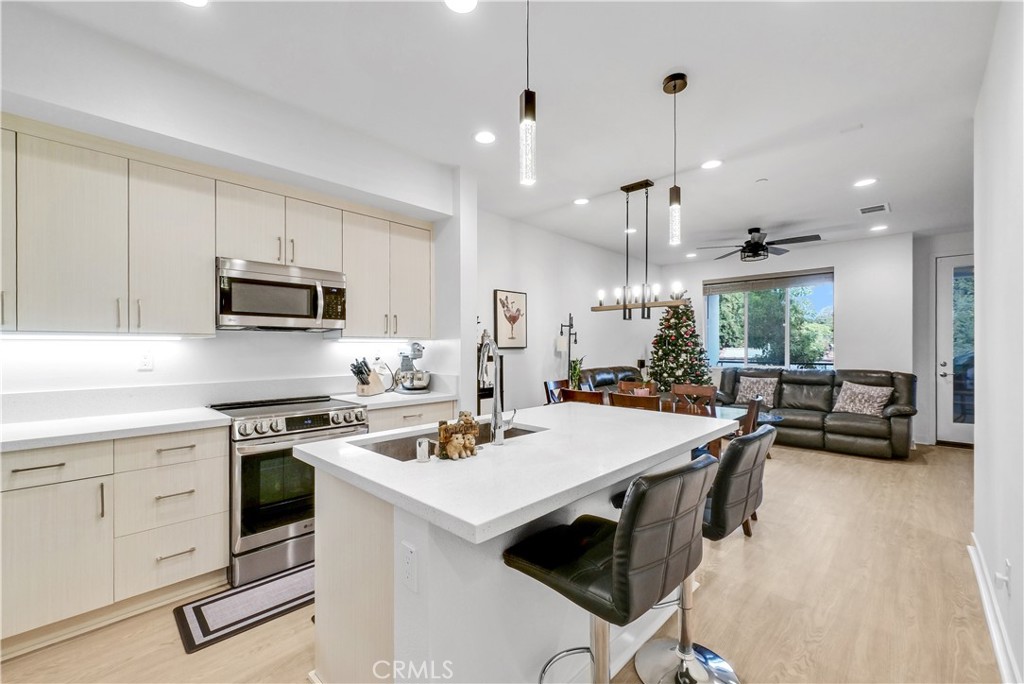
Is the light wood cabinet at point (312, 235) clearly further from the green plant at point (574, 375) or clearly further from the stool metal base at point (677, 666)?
the green plant at point (574, 375)

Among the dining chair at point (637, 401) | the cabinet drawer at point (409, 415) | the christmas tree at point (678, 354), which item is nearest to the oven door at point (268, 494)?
the cabinet drawer at point (409, 415)

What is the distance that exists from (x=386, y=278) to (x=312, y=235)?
0.62 m

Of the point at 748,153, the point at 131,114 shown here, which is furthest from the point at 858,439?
the point at 131,114

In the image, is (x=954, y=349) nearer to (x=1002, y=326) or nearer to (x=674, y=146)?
(x=1002, y=326)

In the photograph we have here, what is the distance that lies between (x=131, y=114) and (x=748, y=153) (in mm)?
3892

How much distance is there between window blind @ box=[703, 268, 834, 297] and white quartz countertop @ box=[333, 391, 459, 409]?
215 inches

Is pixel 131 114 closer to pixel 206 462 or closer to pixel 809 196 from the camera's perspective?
pixel 206 462

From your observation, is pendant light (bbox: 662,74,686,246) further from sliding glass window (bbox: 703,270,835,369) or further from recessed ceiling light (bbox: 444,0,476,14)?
sliding glass window (bbox: 703,270,835,369)

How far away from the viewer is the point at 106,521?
2.07 metres

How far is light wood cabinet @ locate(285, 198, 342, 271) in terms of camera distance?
2.98 meters

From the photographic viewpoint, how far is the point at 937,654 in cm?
191

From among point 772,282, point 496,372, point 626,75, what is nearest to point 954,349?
point 772,282

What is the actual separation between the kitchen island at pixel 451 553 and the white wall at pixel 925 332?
240 inches

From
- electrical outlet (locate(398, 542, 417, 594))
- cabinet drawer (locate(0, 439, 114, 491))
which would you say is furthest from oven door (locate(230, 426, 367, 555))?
electrical outlet (locate(398, 542, 417, 594))
